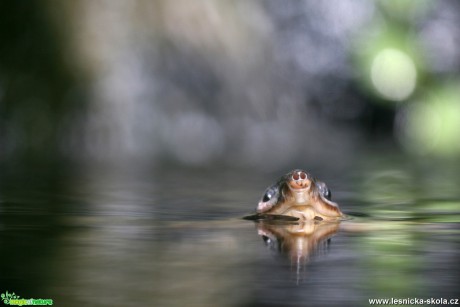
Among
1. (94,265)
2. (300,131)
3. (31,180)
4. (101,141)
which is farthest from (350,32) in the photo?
(94,265)

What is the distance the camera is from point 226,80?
41.0 feet

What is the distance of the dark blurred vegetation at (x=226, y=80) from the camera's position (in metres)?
11.7

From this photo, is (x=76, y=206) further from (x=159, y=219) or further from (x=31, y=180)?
(x=31, y=180)

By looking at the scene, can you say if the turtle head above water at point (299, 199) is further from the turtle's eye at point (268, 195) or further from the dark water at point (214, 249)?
the dark water at point (214, 249)

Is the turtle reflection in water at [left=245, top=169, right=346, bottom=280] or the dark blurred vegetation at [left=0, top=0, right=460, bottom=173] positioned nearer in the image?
the turtle reflection in water at [left=245, top=169, right=346, bottom=280]

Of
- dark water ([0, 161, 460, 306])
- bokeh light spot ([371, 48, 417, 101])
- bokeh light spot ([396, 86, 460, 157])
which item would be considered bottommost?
dark water ([0, 161, 460, 306])

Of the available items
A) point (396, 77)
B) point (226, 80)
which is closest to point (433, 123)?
point (396, 77)

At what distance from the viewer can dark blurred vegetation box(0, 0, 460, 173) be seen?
38.3 ft

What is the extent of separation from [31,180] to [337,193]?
7.40 ft

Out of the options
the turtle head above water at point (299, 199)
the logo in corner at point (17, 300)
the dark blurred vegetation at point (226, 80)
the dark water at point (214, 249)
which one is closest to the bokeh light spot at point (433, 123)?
the dark blurred vegetation at point (226, 80)

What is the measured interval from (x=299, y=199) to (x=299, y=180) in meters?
0.16

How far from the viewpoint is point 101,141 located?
466 inches

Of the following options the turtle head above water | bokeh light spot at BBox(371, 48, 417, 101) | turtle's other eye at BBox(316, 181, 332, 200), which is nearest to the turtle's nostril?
the turtle head above water

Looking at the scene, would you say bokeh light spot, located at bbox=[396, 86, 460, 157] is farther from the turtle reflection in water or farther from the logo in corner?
the logo in corner
